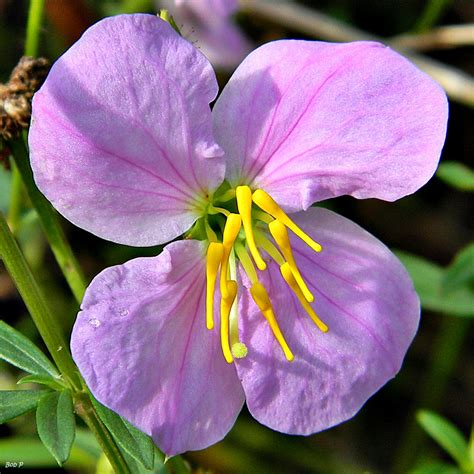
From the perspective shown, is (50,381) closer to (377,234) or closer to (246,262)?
(246,262)

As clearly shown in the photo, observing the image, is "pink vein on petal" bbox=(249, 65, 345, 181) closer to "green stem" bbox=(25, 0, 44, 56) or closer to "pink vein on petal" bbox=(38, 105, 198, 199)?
"pink vein on petal" bbox=(38, 105, 198, 199)

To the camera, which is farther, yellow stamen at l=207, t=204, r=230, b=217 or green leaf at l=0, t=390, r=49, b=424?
yellow stamen at l=207, t=204, r=230, b=217

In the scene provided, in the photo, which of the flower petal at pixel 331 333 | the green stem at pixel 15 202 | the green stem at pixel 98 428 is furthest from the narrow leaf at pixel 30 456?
the flower petal at pixel 331 333

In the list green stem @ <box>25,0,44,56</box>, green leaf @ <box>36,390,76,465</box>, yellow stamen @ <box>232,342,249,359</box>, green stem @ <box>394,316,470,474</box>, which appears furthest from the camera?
green stem @ <box>394,316,470,474</box>

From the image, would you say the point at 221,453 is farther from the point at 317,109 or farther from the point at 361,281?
the point at 317,109

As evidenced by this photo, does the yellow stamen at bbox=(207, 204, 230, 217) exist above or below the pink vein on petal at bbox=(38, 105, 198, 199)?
below

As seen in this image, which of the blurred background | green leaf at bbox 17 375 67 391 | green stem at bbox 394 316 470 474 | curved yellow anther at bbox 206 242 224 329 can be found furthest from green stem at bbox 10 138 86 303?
green stem at bbox 394 316 470 474

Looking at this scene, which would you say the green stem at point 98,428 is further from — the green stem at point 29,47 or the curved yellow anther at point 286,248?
the green stem at point 29,47
